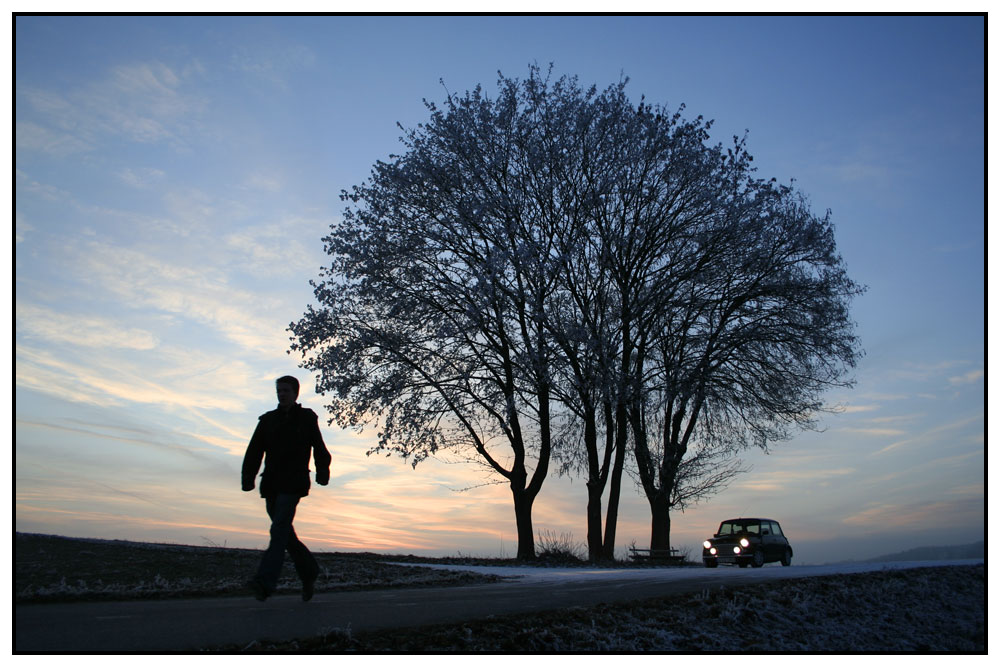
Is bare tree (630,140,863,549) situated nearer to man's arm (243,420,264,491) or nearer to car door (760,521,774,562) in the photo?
car door (760,521,774,562)

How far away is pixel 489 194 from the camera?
2303cm

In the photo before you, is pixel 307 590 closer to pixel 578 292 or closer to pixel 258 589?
pixel 258 589

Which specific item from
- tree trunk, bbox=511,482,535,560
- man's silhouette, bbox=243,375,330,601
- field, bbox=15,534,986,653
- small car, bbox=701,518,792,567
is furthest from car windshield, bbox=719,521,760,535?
man's silhouette, bbox=243,375,330,601

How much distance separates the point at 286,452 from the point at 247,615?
146 centimetres

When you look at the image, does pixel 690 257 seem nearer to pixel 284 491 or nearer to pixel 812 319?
pixel 812 319

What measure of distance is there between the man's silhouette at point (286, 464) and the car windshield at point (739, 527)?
18.3 m

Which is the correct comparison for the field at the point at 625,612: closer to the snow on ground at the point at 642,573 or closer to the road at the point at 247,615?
the road at the point at 247,615

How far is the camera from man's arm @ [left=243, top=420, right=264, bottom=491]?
7.07 metres

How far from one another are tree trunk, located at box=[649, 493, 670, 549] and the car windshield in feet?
9.68

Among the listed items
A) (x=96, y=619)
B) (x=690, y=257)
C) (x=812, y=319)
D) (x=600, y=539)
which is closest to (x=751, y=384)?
(x=812, y=319)

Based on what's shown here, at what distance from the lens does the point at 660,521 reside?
2622cm

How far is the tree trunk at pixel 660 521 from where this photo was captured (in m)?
26.0

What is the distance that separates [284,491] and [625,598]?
3999 mm

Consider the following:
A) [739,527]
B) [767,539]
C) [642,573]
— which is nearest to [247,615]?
[642,573]
